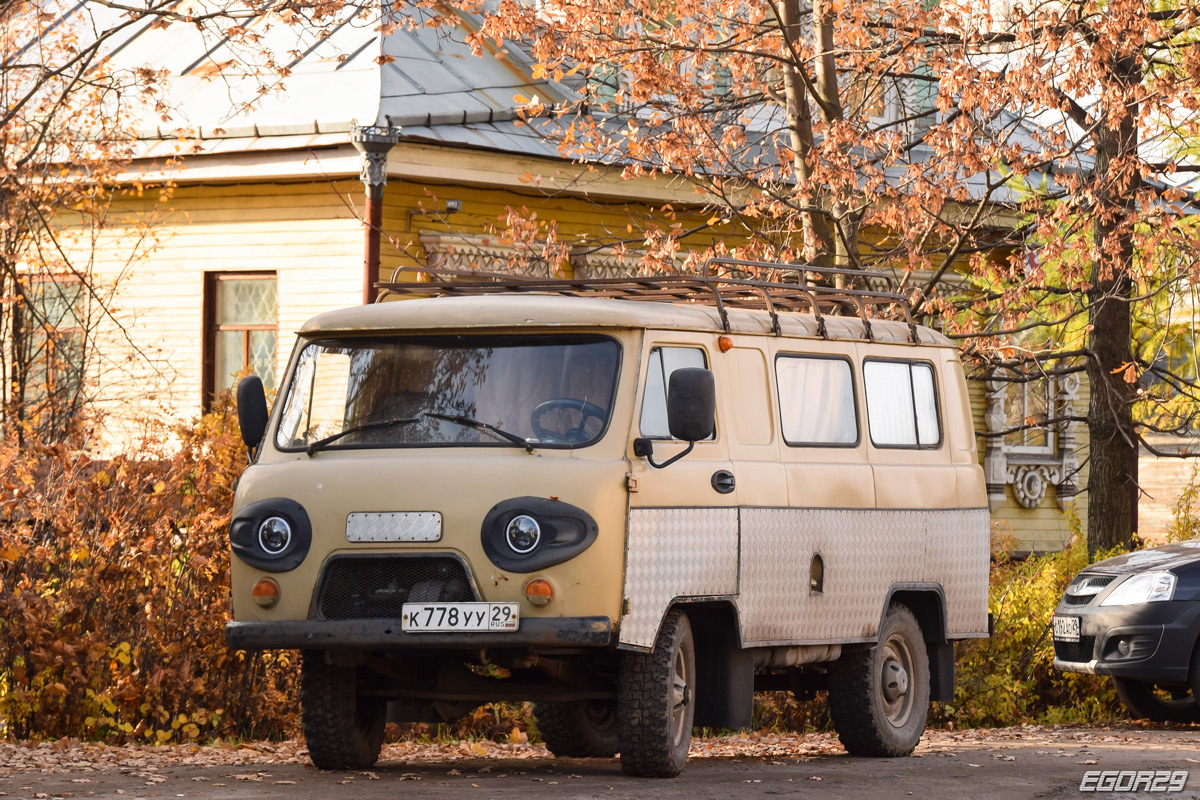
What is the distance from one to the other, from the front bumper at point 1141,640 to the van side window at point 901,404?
8.08ft

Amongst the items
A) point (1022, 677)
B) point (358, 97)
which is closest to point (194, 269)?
point (358, 97)

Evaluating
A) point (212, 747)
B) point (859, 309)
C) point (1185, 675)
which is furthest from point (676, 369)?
point (1185, 675)

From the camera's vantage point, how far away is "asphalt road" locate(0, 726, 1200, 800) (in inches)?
350

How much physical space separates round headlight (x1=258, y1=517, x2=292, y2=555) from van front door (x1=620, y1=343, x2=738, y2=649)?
1604 millimetres

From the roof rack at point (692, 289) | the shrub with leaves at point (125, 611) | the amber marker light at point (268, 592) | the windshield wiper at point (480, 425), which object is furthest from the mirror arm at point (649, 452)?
the shrub with leaves at point (125, 611)

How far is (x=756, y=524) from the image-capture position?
32.9 feet

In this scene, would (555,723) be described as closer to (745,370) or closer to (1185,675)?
(745,370)

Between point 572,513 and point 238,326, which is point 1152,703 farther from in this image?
point 238,326

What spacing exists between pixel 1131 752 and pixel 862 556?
2.19m

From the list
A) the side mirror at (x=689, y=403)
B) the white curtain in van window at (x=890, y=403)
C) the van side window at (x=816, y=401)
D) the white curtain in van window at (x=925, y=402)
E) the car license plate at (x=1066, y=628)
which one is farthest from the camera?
the car license plate at (x=1066, y=628)

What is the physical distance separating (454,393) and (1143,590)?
20.1 ft

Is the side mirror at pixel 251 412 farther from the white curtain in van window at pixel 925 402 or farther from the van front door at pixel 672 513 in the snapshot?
the white curtain in van window at pixel 925 402

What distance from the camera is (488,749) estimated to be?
39.0 ft

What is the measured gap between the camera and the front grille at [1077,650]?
13641 mm
